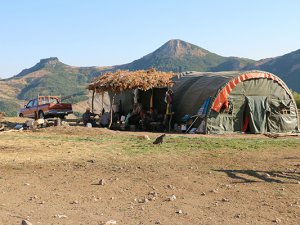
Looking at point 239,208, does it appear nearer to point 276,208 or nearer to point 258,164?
point 276,208

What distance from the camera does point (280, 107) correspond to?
71.2ft

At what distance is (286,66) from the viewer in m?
112

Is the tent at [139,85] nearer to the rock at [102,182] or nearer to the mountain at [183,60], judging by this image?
the rock at [102,182]

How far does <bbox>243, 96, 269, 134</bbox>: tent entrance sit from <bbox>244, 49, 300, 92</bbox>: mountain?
80.2 m

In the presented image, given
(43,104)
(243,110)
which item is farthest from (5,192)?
(43,104)

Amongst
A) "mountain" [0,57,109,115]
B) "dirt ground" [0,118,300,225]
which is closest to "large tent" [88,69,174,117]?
"dirt ground" [0,118,300,225]

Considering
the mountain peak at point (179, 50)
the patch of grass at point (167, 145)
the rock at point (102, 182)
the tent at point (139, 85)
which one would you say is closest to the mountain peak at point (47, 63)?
the mountain peak at point (179, 50)

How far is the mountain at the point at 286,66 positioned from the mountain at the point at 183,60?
305 inches

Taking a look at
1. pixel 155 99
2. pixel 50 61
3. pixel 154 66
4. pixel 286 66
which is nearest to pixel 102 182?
pixel 155 99

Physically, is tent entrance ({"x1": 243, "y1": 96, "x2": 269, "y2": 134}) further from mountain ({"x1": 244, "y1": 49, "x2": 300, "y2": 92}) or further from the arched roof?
mountain ({"x1": 244, "y1": 49, "x2": 300, "y2": 92})

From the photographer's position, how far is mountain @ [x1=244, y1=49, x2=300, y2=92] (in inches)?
4040

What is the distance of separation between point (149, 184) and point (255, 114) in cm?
1329

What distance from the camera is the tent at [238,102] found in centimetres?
1975

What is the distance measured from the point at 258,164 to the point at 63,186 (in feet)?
15.5
